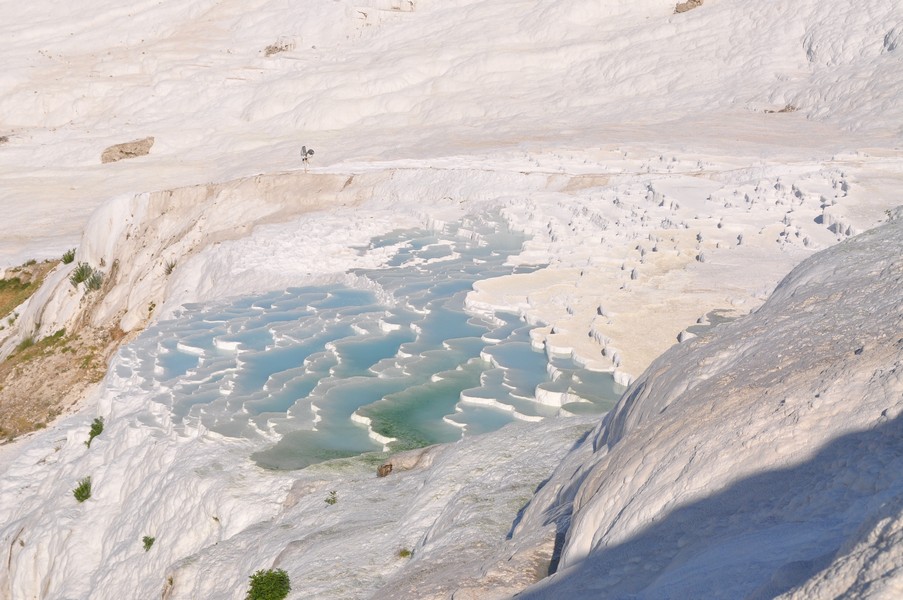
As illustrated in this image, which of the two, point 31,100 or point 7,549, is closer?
point 7,549

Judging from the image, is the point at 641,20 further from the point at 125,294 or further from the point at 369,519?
the point at 369,519

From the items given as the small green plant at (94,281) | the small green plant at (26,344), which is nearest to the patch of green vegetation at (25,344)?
the small green plant at (26,344)

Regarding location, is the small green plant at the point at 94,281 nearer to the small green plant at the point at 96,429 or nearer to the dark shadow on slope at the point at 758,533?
the small green plant at the point at 96,429

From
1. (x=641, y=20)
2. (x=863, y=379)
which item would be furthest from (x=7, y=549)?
(x=641, y=20)

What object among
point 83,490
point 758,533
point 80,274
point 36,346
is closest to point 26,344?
point 36,346

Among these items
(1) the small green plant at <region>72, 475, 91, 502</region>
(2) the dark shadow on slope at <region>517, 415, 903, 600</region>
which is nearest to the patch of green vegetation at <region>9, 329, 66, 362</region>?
(1) the small green plant at <region>72, 475, 91, 502</region>

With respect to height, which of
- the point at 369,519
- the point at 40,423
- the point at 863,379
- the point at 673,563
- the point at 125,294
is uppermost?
the point at 863,379

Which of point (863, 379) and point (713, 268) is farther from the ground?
point (863, 379)

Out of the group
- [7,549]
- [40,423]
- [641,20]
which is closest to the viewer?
[7,549]
